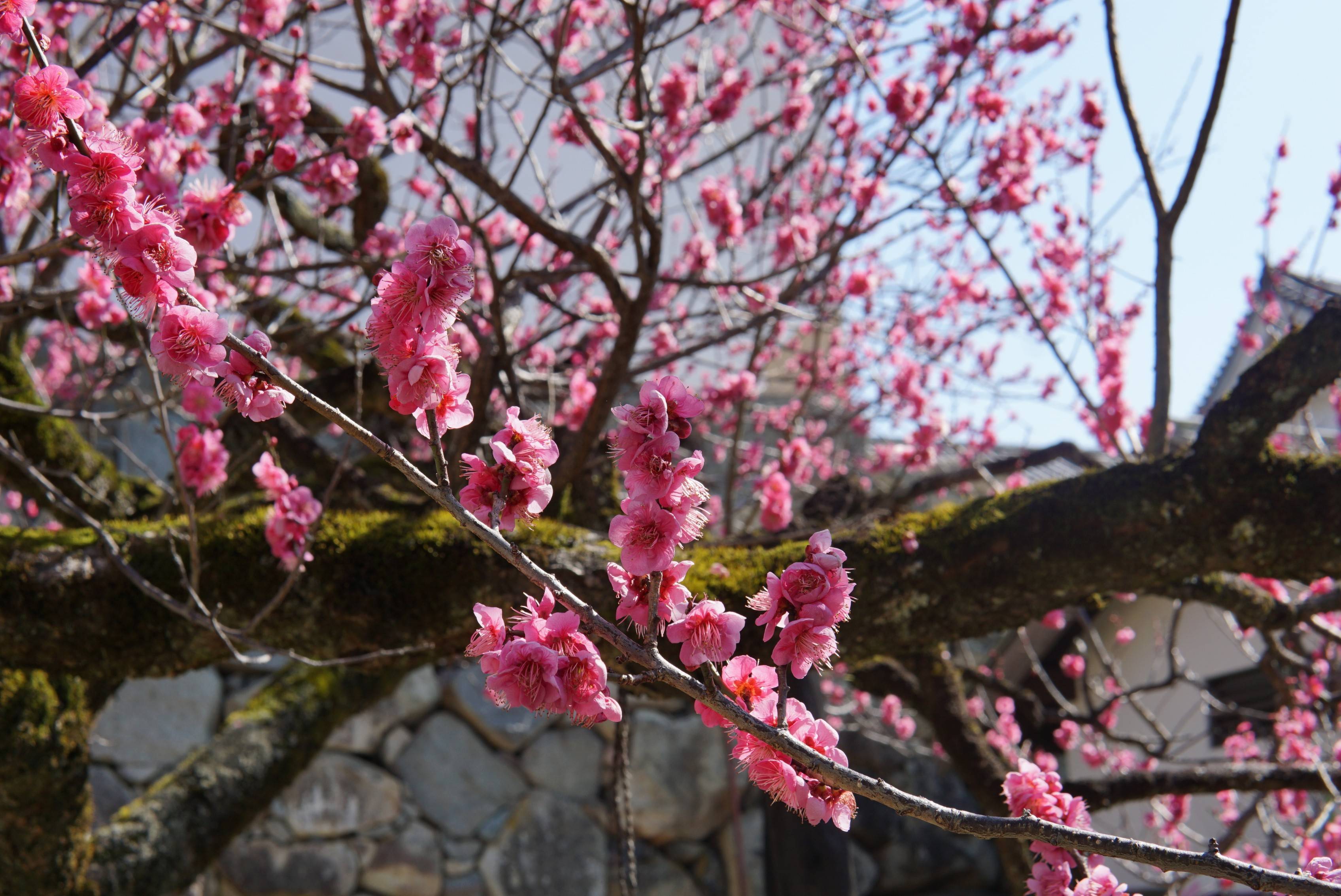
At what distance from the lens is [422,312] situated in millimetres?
979

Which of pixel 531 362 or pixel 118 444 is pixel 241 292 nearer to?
pixel 118 444

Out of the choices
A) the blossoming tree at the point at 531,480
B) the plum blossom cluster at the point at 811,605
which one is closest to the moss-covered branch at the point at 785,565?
the blossoming tree at the point at 531,480

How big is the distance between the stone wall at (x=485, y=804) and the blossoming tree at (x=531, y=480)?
1.82 m

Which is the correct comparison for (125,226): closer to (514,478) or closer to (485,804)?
(514,478)

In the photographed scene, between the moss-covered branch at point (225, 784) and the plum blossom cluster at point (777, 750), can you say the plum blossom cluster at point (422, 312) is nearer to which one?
the plum blossom cluster at point (777, 750)

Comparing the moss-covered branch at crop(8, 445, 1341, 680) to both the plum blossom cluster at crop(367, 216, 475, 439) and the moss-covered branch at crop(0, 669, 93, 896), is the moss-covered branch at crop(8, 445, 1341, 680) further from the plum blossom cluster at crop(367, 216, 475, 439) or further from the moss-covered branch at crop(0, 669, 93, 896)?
the plum blossom cluster at crop(367, 216, 475, 439)

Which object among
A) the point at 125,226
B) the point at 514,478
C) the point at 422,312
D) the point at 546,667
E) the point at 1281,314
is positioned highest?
the point at 1281,314

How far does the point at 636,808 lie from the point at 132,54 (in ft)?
16.1

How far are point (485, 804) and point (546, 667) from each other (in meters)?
5.30

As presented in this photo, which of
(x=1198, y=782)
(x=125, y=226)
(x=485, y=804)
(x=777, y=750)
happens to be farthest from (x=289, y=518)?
(x=485, y=804)

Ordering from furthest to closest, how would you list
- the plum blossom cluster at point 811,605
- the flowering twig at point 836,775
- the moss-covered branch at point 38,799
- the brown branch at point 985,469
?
1. the brown branch at point 985,469
2. the moss-covered branch at point 38,799
3. the plum blossom cluster at point 811,605
4. the flowering twig at point 836,775

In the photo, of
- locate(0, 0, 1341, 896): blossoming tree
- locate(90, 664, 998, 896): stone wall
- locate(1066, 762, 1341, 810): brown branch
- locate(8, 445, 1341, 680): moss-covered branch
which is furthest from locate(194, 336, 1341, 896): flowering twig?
locate(90, 664, 998, 896): stone wall

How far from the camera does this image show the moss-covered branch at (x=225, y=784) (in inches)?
111

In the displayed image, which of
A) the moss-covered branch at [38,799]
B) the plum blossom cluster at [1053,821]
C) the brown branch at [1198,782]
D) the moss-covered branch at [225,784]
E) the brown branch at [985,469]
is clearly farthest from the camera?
the brown branch at [985,469]
